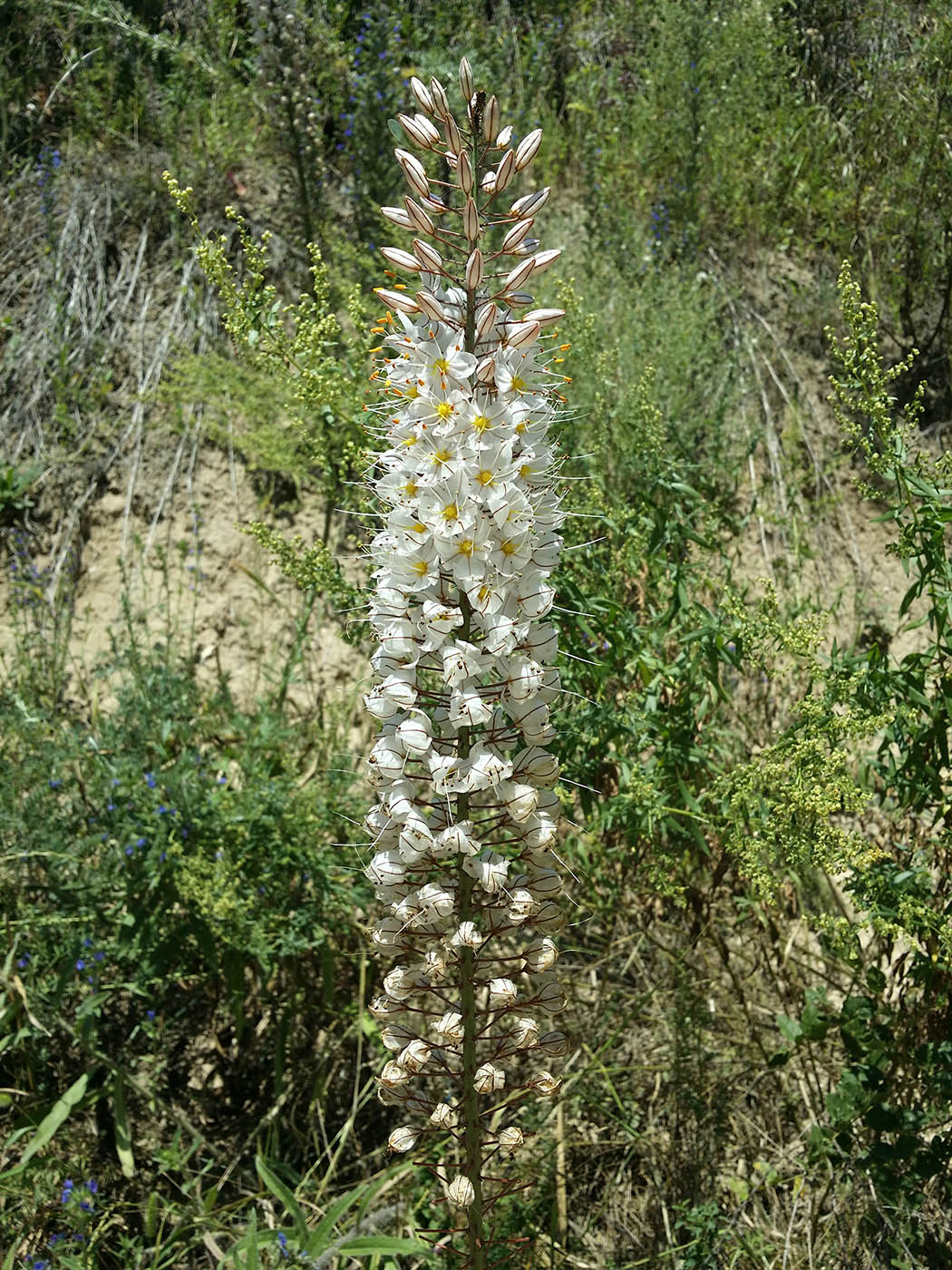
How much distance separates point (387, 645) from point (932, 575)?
1.38 metres

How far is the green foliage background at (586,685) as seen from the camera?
8.91 feet

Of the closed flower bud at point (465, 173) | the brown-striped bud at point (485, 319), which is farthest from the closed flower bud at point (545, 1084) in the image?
the closed flower bud at point (465, 173)

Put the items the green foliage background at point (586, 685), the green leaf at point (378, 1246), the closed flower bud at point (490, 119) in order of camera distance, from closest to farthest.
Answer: the closed flower bud at point (490, 119)
the green leaf at point (378, 1246)
the green foliage background at point (586, 685)

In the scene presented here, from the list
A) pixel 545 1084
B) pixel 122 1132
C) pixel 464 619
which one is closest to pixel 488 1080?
pixel 545 1084

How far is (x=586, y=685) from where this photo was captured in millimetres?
3008

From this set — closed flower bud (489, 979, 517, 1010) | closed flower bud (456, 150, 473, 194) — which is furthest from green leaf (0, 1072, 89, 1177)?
closed flower bud (456, 150, 473, 194)

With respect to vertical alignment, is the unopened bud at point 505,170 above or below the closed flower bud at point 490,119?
below

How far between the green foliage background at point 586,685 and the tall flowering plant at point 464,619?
58 cm

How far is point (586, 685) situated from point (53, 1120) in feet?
6.21

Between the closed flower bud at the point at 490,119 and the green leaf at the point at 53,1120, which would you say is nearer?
the closed flower bud at the point at 490,119

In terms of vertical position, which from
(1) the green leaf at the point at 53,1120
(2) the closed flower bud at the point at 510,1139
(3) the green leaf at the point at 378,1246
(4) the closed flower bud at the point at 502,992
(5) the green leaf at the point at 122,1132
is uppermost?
(4) the closed flower bud at the point at 502,992

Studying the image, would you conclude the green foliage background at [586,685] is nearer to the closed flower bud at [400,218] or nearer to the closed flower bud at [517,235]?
the closed flower bud at [517,235]

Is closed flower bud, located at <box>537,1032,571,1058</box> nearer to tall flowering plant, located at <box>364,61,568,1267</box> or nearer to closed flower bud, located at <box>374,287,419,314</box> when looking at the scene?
tall flowering plant, located at <box>364,61,568,1267</box>

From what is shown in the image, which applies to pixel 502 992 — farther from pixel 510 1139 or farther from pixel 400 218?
pixel 400 218
